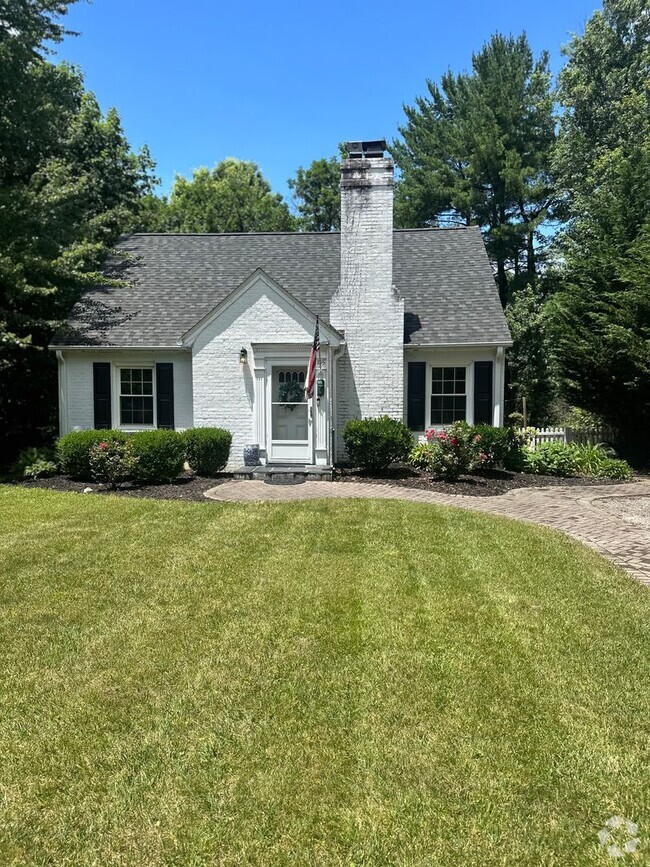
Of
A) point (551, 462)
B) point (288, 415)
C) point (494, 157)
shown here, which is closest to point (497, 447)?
point (551, 462)

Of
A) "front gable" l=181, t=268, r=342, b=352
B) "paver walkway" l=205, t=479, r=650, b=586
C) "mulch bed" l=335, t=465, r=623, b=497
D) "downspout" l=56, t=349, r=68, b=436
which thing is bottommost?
"paver walkway" l=205, t=479, r=650, b=586

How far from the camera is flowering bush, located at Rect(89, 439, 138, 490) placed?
35.8ft

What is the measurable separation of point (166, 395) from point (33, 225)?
495 cm

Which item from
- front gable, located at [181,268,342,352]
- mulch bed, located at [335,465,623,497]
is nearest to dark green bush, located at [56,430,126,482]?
front gable, located at [181,268,342,352]

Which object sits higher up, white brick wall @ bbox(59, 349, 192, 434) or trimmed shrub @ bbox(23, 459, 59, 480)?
white brick wall @ bbox(59, 349, 192, 434)

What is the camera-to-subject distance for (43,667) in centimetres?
405

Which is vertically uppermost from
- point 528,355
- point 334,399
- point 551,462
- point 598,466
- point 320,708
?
point 528,355

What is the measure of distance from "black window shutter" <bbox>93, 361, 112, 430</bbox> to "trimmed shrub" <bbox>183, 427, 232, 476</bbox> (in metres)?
2.90

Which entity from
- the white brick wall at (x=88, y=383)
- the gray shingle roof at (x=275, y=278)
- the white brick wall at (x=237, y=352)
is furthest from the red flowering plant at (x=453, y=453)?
the white brick wall at (x=88, y=383)

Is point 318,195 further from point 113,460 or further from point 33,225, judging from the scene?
point 113,460

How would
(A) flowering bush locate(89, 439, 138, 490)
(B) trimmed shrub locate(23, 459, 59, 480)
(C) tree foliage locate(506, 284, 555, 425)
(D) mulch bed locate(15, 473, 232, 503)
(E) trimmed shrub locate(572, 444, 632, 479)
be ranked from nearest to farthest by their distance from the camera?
(D) mulch bed locate(15, 473, 232, 503), (A) flowering bush locate(89, 439, 138, 490), (B) trimmed shrub locate(23, 459, 59, 480), (E) trimmed shrub locate(572, 444, 632, 479), (C) tree foliage locate(506, 284, 555, 425)

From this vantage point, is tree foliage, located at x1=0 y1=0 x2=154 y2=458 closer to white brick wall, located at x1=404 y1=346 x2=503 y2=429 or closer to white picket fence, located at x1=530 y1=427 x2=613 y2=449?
white brick wall, located at x1=404 y1=346 x2=503 y2=429

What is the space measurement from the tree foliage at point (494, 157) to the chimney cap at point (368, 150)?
15.2 meters

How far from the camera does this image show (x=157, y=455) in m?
11.3
